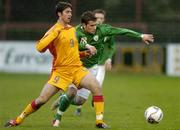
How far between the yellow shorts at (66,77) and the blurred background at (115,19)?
60.0 ft

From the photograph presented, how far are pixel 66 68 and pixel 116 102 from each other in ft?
20.0

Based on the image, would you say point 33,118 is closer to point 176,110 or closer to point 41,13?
point 176,110

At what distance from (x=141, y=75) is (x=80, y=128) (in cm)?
1771

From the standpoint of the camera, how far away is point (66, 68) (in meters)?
11.7

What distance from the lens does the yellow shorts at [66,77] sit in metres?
11.7

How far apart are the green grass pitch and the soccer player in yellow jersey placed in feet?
1.60

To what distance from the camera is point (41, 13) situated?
3191 centimetres

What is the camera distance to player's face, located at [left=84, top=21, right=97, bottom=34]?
11970mm

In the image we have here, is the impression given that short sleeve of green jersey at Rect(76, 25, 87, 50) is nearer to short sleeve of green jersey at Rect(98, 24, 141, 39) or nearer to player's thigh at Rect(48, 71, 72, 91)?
short sleeve of green jersey at Rect(98, 24, 141, 39)

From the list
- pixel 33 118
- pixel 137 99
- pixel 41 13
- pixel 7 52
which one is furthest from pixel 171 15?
pixel 33 118

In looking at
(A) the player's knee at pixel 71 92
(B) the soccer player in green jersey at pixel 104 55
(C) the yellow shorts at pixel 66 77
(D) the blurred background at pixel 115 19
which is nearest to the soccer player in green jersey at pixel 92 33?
(A) the player's knee at pixel 71 92

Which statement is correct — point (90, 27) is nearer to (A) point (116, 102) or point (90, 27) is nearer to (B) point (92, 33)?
(B) point (92, 33)

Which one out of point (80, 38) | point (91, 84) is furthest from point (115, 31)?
point (91, 84)

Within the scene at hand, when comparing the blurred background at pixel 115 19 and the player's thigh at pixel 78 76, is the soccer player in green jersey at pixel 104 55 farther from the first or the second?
the blurred background at pixel 115 19
